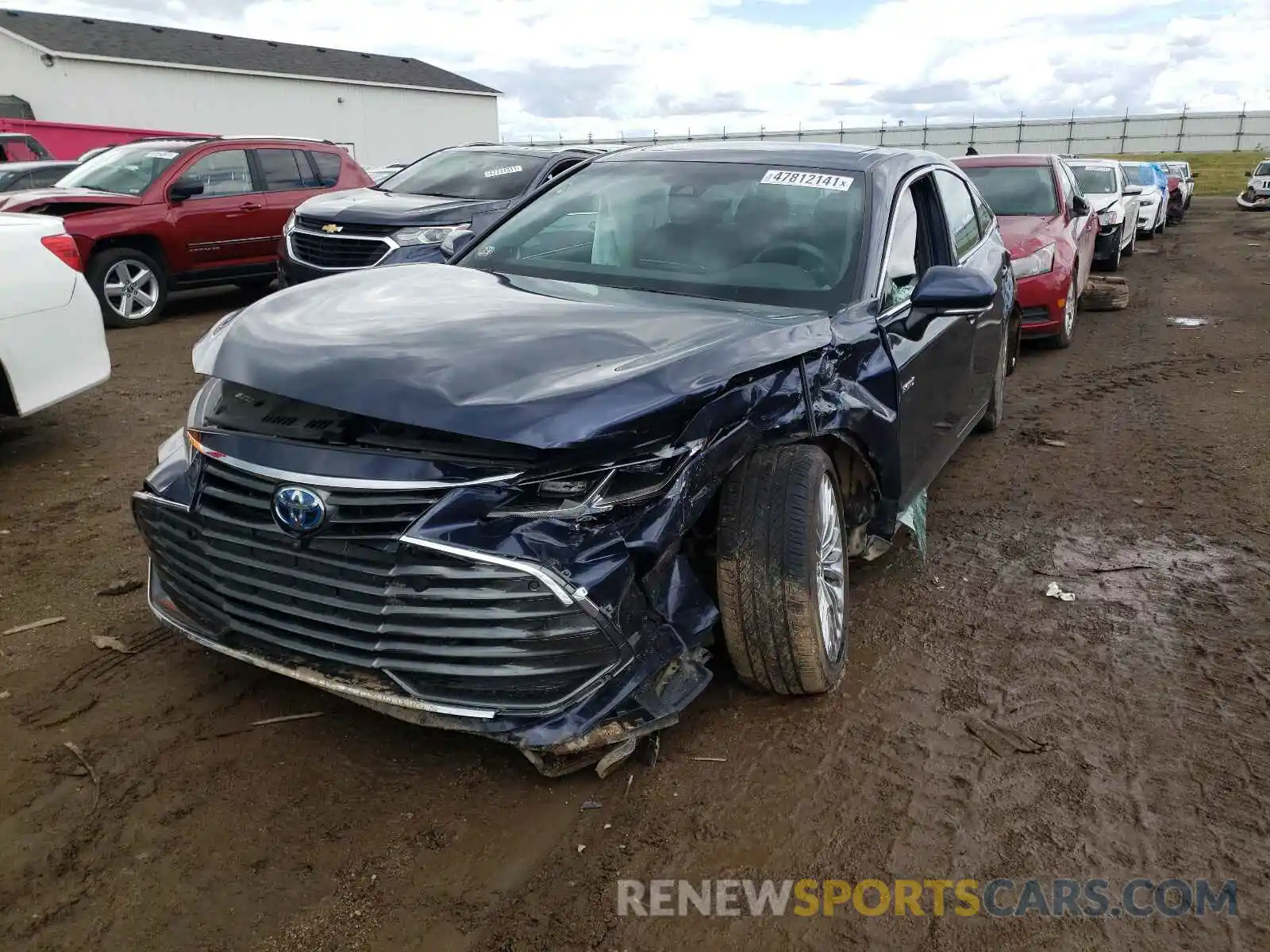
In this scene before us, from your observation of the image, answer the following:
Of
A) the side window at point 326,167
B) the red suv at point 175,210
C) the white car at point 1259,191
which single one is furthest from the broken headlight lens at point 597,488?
the white car at point 1259,191

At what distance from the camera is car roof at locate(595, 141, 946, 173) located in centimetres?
401

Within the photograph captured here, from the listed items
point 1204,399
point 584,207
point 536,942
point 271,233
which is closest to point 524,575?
point 536,942

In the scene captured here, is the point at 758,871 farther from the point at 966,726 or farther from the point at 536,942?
the point at 966,726

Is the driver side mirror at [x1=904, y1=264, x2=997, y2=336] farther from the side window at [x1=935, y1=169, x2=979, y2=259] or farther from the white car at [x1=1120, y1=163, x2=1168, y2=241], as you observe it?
the white car at [x1=1120, y1=163, x2=1168, y2=241]

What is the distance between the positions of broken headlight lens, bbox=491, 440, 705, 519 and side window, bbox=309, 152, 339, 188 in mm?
10473

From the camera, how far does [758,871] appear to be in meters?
2.47

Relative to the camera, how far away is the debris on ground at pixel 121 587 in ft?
12.7

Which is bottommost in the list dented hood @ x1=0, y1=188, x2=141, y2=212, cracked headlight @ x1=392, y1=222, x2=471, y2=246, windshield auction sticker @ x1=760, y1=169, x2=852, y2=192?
cracked headlight @ x1=392, y1=222, x2=471, y2=246

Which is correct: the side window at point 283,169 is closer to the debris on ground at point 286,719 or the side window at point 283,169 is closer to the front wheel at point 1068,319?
the front wheel at point 1068,319

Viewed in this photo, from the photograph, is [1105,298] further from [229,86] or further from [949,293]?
[229,86]

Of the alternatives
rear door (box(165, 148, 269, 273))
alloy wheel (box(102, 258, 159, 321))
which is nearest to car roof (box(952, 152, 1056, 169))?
rear door (box(165, 148, 269, 273))

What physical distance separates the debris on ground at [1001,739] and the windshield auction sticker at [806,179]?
206cm

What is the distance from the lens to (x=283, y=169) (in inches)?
447

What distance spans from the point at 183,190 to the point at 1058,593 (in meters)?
9.28
